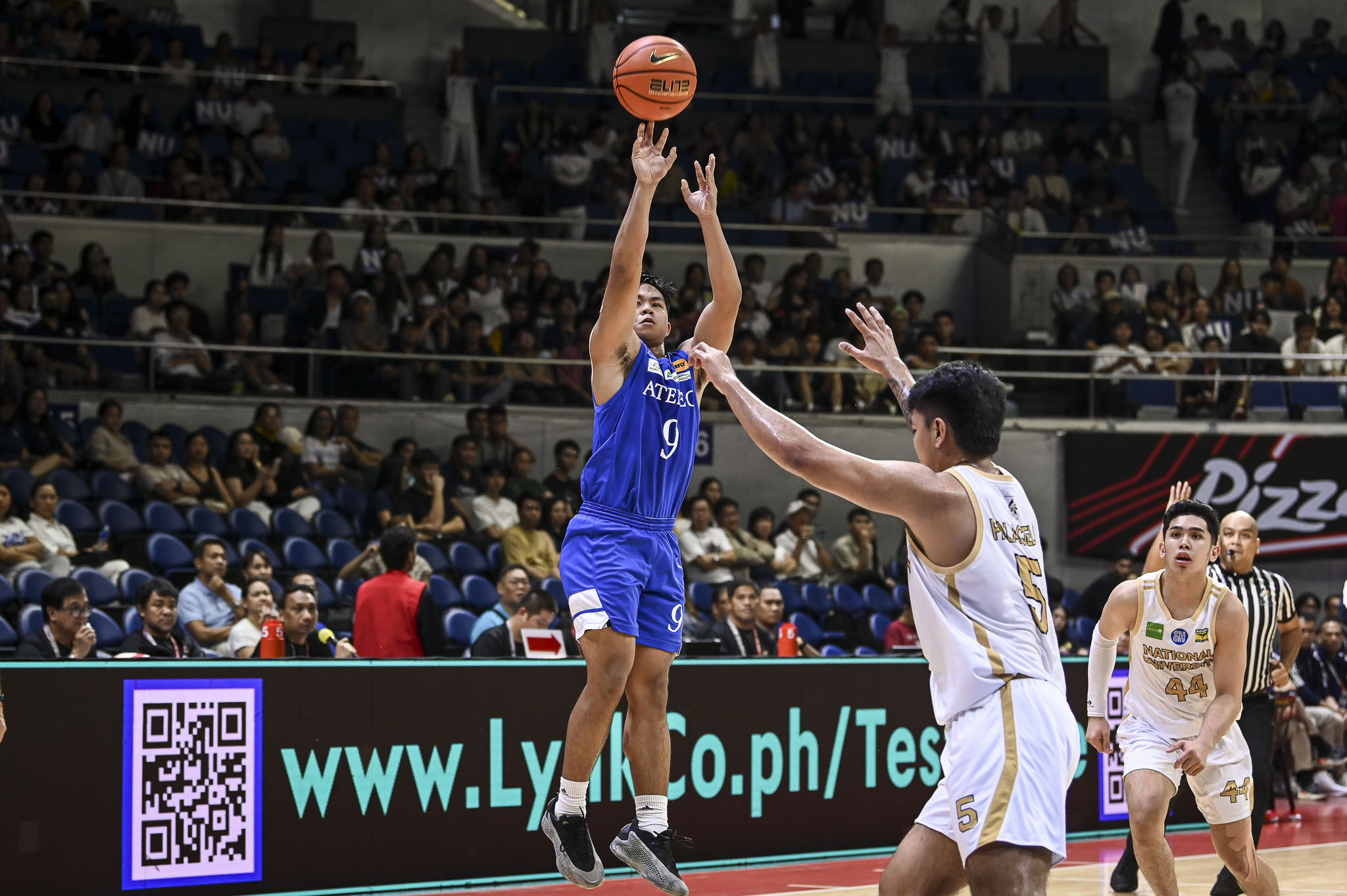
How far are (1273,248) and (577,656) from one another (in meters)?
14.0

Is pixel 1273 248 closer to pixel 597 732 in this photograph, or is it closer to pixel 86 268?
pixel 86 268

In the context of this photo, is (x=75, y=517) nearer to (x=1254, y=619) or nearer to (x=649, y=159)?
(x=649, y=159)

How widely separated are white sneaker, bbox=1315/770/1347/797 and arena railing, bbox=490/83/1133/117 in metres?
10.8

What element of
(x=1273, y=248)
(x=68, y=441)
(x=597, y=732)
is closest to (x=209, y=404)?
(x=68, y=441)

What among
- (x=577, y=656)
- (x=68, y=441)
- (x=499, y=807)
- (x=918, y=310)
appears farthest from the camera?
(x=918, y=310)

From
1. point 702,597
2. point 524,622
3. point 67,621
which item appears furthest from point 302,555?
point 67,621

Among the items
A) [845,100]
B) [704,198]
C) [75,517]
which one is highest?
[845,100]

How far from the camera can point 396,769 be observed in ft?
28.0

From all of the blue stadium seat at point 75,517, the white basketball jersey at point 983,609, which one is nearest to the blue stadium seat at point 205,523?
the blue stadium seat at point 75,517

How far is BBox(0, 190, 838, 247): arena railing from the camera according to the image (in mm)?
16719

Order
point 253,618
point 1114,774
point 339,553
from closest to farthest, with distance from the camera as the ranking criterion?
point 253,618, point 1114,774, point 339,553

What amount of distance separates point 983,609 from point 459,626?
821 cm

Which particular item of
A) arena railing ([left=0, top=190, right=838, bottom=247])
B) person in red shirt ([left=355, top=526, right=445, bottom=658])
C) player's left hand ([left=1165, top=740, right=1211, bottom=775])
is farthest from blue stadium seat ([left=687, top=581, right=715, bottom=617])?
player's left hand ([left=1165, top=740, right=1211, bottom=775])

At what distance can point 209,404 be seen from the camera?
15.2 metres
